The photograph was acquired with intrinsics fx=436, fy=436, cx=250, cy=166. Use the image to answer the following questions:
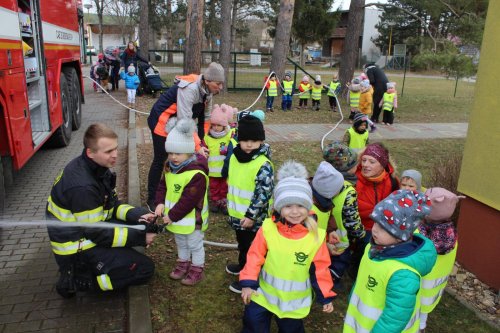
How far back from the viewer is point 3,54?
4652mm

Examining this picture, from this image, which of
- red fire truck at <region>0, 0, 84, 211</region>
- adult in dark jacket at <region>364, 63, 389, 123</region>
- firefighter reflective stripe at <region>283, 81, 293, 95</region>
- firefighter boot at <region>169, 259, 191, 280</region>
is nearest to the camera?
firefighter boot at <region>169, 259, 191, 280</region>

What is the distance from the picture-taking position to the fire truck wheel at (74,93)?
913cm

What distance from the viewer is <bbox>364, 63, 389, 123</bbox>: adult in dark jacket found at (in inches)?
509

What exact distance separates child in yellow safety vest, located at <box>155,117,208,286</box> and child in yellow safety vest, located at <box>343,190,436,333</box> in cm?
156

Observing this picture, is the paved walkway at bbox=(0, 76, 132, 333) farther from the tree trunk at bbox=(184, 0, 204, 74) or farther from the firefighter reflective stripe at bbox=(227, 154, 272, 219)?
the tree trunk at bbox=(184, 0, 204, 74)

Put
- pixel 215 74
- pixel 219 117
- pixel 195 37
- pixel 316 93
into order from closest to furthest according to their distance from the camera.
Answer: pixel 215 74, pixel 219 117, pixel 195 37, pixel 316 93

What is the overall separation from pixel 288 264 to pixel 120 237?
1.48m

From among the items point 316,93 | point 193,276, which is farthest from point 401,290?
point 316,93

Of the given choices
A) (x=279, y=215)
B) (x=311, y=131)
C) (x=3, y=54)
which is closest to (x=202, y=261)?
(x=279, y=215)

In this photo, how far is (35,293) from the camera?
12.1 ft

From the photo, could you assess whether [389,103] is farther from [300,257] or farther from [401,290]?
[401,290]

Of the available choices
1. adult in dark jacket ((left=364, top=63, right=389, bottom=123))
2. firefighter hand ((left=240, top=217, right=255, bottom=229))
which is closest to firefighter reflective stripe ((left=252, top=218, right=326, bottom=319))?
firefighter hand ((left=240, top=217, right=255, bottom=229))

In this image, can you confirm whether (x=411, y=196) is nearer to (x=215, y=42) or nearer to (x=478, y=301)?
(x=478, y=301)

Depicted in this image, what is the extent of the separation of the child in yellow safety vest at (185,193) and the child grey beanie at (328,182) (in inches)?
37.2
